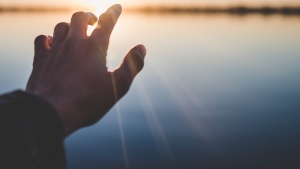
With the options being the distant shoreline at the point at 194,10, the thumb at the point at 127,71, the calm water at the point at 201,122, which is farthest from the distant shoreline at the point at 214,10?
the thumb at the point at 127,71

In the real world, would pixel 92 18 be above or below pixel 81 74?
above

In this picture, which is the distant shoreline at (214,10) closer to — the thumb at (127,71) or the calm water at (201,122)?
the calm water at (201,122)

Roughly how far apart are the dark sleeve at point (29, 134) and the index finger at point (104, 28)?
424mm

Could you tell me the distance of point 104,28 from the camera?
Result: 138 cm

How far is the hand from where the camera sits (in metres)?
1.14

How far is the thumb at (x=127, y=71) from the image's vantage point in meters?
1.34

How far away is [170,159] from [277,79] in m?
5.65

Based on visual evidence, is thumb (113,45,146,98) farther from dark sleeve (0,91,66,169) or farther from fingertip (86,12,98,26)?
dark sleeve (0,91,66,169)

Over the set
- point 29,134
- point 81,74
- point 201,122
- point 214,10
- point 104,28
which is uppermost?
point 214,10

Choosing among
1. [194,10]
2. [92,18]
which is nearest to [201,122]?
[92,18]

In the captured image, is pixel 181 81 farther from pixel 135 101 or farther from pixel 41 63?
pixel 41 63

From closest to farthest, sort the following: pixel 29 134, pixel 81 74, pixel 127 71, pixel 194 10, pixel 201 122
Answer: pixel 29 134, pixel 81 74, pixel 127 71, pixel 201 122, pixel 194 10

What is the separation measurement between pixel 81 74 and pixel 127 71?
19 cm

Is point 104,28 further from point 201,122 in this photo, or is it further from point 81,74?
point 201,122
